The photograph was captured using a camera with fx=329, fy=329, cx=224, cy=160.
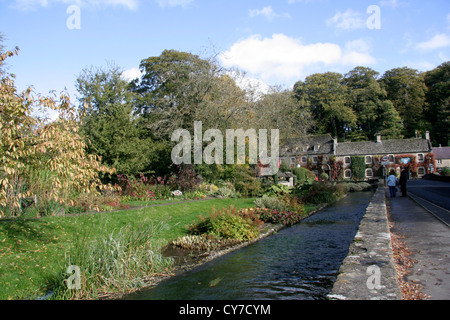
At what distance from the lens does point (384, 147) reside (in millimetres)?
59625

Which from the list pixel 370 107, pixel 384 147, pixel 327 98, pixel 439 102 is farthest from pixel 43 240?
pixel 439 102

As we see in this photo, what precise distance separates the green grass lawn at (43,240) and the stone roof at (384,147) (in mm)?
53880

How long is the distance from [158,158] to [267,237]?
50.4 ft

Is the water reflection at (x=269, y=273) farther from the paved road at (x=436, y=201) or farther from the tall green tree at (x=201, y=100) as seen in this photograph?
the tall green tree at (x=201, y=100)

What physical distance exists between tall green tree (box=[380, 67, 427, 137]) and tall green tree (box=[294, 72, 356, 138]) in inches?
455

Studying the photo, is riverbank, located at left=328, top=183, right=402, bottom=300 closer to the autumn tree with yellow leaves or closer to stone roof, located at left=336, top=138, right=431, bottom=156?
the autumn tree with yellow leaves

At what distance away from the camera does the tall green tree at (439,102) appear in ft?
213

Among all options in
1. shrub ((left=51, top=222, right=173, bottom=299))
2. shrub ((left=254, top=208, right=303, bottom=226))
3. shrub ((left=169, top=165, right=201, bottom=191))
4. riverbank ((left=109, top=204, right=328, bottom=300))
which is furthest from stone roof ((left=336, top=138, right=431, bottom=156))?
shrub ((left=51, top=222, right=173, bottom=299))

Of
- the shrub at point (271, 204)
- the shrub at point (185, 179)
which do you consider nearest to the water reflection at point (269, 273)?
the shrub at point (271, 204)

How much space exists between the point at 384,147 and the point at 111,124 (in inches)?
2138

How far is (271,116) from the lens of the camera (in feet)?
105

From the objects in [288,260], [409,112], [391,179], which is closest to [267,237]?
[288,260]

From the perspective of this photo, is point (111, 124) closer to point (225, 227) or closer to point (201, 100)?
point (201, 100)
